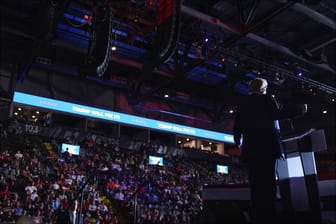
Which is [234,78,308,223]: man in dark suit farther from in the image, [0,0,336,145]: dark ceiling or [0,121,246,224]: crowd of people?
[0,121,246,224]: crowd of people

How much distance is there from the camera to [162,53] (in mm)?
9055

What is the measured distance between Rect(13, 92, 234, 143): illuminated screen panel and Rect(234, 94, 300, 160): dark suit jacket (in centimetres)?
1820

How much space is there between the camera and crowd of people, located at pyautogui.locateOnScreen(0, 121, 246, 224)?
39.2 ft

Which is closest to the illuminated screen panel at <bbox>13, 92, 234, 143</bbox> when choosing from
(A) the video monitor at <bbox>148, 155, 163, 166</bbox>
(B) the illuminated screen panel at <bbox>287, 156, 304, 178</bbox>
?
(A) the video monitor at <bbox>148, 155, 163, 166</bbox>

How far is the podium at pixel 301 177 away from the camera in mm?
3040

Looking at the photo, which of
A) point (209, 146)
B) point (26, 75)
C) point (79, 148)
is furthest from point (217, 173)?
point (26, 75)

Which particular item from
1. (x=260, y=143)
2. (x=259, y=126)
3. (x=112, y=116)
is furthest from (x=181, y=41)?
(x=260, y=143)

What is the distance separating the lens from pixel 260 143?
321 centimetres

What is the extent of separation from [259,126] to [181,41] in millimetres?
14852

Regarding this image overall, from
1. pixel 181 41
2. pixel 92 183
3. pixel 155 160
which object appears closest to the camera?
pixel 92 183

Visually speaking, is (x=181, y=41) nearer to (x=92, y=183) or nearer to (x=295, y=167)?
(x=92, y=183)

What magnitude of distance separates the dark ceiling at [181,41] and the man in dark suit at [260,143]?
5.22 meters

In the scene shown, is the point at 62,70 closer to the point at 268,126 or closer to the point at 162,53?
the point at 162,53

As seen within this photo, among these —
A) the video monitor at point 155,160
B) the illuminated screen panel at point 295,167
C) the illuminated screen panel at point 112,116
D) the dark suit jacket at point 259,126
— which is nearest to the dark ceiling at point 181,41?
the illuminated screen panel at point 112,116
